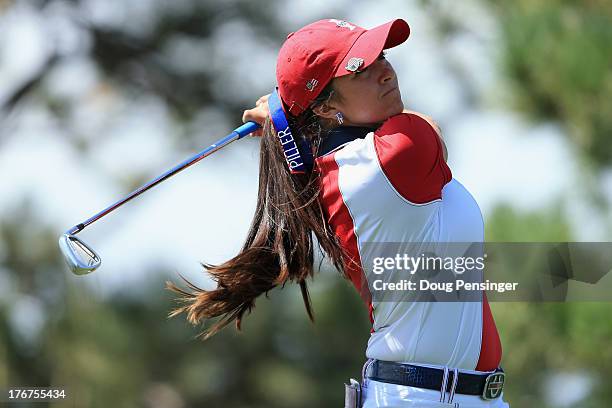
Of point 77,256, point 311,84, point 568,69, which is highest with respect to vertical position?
point 568,69

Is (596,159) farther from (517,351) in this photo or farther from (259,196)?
(259,196)

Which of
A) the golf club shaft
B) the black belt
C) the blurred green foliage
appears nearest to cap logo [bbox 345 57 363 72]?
the golf club shaft

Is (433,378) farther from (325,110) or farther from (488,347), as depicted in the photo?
(325,110)

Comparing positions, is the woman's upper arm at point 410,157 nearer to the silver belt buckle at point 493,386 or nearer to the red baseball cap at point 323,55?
the red baseball cap at point 323,55

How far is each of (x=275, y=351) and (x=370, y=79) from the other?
15.2ft

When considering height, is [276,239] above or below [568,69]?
below

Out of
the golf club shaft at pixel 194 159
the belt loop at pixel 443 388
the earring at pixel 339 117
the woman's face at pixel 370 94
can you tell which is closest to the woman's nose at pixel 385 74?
the woman's face at pixel 370 94

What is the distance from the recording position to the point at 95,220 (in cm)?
283

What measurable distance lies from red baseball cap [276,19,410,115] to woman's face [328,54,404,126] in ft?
0.10

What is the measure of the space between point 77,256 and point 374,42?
92 cm

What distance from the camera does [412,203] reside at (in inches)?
91.6

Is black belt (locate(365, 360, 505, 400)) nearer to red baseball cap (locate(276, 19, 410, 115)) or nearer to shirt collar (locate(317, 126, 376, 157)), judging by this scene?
shirt collar (locate(317, 126, 376, 157))

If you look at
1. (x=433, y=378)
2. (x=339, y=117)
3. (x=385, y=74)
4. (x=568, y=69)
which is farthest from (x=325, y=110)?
(x=568, y=69)

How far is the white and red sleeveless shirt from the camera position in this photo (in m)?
2.32
